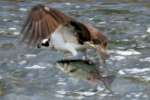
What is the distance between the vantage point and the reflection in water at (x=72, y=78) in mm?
6742

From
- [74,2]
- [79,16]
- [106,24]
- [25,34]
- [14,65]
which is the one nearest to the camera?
[25,34]

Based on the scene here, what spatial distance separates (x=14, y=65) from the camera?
776 cm

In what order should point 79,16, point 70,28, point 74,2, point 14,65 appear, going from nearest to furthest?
1. point 70,28
2. point 14,65
3. point 79,16
4. point 74,2

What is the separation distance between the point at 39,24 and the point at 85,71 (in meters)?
0.71

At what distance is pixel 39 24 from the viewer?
6340mm

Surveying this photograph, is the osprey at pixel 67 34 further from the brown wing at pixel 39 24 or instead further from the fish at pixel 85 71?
the fish at pixel 85 71

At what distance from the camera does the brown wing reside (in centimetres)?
628

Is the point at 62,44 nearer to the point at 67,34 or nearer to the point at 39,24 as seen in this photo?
the point at 67,34

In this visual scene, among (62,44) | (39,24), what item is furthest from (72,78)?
(39,24)

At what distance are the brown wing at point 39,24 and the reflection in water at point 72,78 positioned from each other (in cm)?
61

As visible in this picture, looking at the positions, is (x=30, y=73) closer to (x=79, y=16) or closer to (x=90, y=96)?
(x=90, y=96)

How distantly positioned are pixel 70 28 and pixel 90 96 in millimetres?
765

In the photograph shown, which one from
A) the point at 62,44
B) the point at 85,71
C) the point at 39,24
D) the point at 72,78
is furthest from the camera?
the point at 72,78

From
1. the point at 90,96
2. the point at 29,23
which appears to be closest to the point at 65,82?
the point at 90,96
